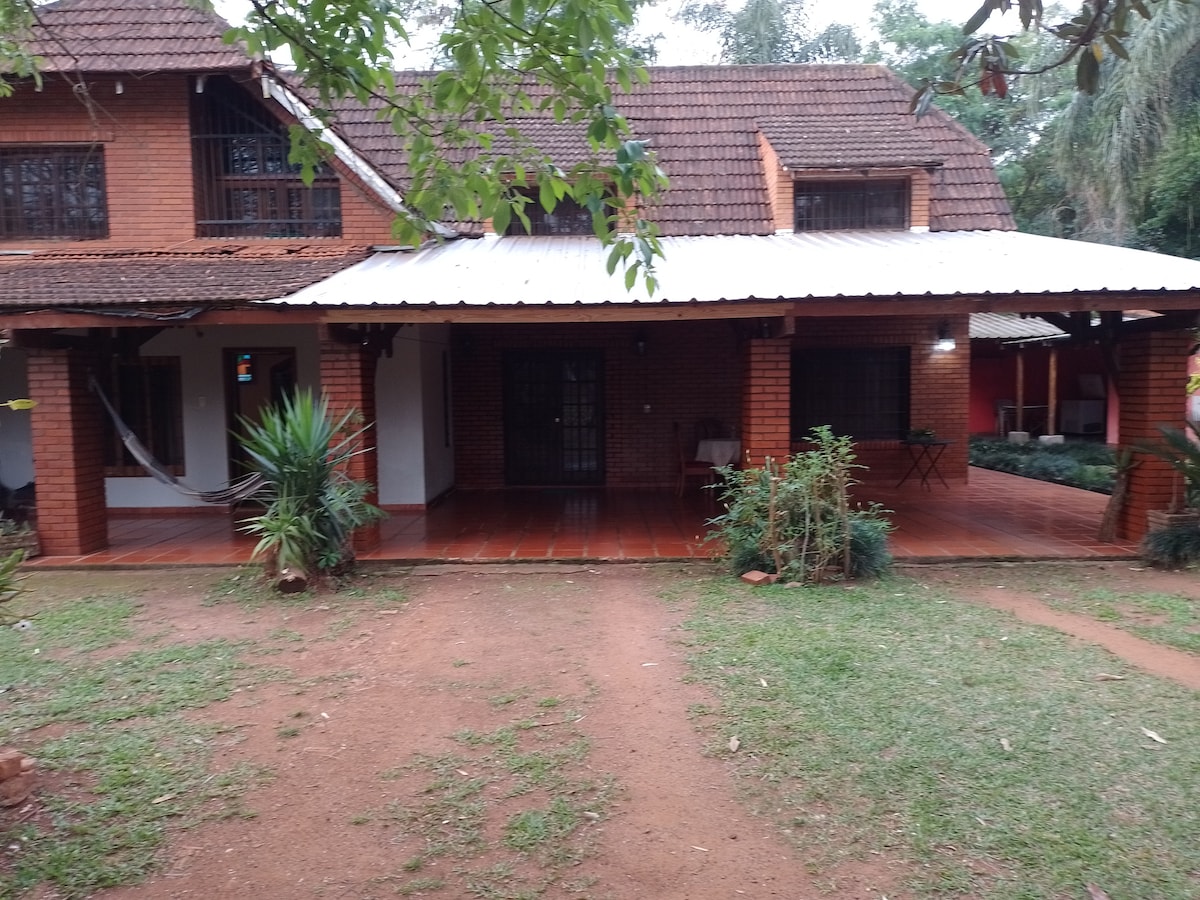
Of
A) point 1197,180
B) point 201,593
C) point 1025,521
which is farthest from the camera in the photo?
point 1197,180

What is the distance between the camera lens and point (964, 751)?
369 centimetres

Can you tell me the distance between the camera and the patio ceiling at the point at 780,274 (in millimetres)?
7117

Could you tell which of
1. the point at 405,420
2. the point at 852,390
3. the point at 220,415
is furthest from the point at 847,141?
the point at 220,415

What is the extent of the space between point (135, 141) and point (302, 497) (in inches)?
217

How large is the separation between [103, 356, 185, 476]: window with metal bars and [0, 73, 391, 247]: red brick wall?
5.03 feet

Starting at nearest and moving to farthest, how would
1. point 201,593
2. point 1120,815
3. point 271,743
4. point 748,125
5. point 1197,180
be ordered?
1. point 1120,815
2. point 271,743
3. point 201,593
4. point 748,125
5. point 1197,180

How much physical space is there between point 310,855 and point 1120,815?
3039 mm

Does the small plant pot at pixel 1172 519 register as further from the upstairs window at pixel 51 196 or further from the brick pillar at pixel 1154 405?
the upstairs window at pixel 51 196

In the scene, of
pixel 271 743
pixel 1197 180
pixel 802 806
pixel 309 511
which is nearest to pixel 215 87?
pixel 309 511

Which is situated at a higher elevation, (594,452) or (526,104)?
(526,104)

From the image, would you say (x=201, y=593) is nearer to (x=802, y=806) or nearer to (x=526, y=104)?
(x=526, y=104)

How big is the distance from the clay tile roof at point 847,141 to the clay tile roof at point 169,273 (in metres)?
5.73

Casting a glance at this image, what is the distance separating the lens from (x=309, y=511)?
6863mm

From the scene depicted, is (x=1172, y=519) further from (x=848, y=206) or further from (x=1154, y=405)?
(x=848, y=206)
